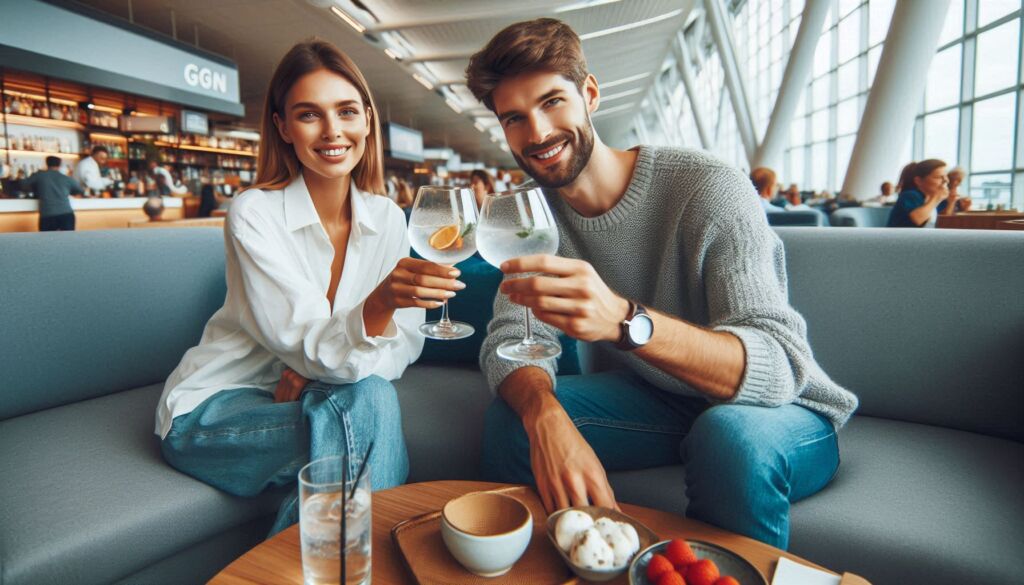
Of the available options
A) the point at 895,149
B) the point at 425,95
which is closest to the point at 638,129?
the point at 425,95

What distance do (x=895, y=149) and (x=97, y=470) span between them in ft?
25.7

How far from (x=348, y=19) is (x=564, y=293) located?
854 centimetres

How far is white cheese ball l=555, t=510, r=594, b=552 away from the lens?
798 mm

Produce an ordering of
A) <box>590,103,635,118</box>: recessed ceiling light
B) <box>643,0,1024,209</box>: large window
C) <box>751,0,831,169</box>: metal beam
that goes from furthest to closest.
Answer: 1. <box>590,103,635,118</box>: recessed ceiling light
2. <box>751,0,831,169</box>: metal beam
3. <box>643,0,1024,209</box>: large window

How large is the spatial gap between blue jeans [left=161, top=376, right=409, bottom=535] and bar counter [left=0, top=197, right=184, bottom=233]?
5.18m

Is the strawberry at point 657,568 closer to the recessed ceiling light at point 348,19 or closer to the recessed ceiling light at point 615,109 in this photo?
the recessed ceiling light at point 348,19

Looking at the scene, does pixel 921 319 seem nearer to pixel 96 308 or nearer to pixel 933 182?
pixel 96 308

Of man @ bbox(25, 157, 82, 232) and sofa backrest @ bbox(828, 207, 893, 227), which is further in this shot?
man @ bbox(25, 157, 82, 232)

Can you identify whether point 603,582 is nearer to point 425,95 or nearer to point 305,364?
point 305,364

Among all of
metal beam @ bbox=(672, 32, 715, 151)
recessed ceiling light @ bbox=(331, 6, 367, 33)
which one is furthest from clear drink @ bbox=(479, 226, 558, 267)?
metal beam @ bbox=(672, 32, 715, 151)

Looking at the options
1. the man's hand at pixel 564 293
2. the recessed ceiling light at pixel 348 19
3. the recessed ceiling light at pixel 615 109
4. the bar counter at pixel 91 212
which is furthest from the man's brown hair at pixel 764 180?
the recessed ceiling light at pixel 615 109

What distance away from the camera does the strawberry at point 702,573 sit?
695 mm

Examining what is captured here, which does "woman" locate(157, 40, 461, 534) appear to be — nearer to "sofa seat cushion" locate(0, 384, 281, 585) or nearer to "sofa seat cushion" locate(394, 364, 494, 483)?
"sofa seat cushion" locate(0, 384, 281, 585)

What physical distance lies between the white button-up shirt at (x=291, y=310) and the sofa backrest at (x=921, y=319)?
1.25 metres
